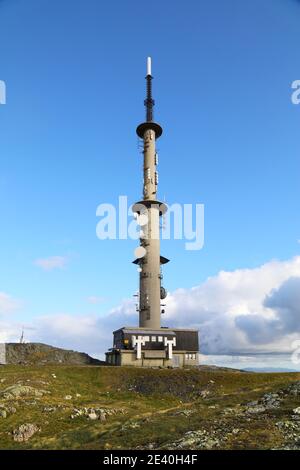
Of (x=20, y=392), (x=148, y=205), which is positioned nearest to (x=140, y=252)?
(x=148, y=205)

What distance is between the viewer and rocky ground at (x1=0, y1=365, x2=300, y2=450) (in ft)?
79.0

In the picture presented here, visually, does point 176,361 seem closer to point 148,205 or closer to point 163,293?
point 163,293

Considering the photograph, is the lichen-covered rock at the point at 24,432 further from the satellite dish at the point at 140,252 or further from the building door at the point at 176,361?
the satellite dish at the point at 140,252

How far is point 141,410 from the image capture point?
4056 cm

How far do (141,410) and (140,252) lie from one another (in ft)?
161

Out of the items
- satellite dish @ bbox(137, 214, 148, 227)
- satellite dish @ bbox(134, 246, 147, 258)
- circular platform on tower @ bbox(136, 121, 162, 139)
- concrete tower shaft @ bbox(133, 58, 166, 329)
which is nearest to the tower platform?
concrete tower shaft @ bbox(133, 58, 166, 329)

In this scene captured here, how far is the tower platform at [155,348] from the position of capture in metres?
71.4

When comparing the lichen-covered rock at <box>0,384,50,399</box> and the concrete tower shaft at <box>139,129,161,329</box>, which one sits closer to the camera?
the lichen-covered rock at <box>0,384,50,399</box>

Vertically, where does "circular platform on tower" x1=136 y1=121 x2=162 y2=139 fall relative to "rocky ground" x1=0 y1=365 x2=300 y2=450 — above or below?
above

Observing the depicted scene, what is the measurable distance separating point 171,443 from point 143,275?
63356mm

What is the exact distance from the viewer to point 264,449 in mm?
20625

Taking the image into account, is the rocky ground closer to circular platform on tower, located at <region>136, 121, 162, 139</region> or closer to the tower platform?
the tower platform

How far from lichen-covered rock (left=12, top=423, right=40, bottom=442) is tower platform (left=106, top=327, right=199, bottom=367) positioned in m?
39.7
